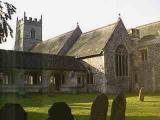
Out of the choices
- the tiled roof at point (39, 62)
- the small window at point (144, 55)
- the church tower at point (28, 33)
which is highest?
the church tower at point (28, 33)

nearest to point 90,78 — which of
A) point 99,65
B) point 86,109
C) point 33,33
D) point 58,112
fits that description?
point 99,65

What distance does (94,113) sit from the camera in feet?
Result: 31.3

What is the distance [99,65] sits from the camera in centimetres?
3509

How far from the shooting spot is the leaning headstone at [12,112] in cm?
792

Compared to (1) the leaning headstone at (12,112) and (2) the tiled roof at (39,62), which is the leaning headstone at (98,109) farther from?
(2) the tiled roof at (39,62)

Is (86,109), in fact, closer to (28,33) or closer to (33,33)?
(28,33)

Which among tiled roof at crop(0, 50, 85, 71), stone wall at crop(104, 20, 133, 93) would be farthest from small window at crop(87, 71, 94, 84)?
stone wall at crop(104, 20, 133, 93)

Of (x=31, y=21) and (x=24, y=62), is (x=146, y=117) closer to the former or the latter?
(x=24, y=62)

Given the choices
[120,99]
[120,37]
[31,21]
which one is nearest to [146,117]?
[120,99]

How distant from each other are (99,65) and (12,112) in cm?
2749

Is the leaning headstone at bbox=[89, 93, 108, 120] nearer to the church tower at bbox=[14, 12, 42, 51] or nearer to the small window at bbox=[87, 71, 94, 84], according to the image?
the small window at bbox=[87, 71, 94, 84]

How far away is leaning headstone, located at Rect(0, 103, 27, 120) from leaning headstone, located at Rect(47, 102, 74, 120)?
789mm

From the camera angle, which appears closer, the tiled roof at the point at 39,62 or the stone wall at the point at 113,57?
the tiled roof at the point at 39,62

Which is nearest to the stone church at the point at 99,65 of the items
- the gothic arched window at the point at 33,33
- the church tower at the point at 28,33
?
the church tower at the point at 28,33
